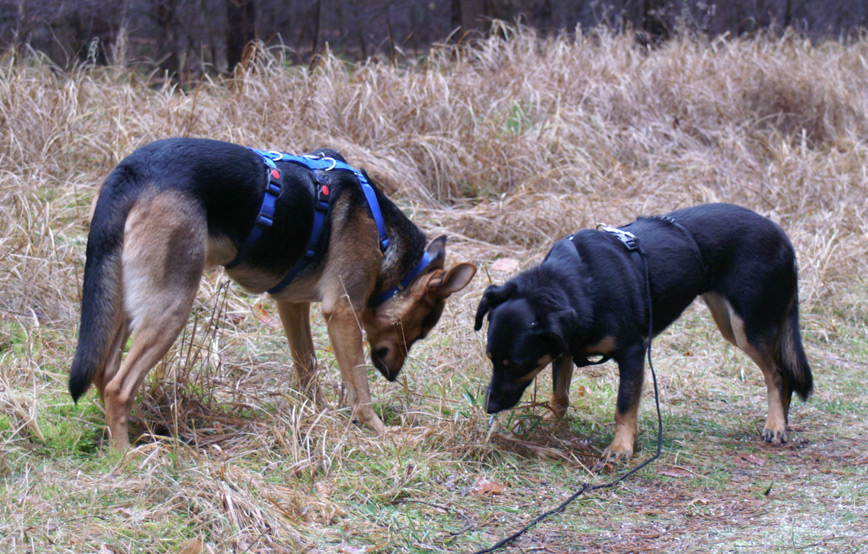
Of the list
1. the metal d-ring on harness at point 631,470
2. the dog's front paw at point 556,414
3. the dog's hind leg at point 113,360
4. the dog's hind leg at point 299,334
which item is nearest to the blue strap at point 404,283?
the dog's hind leg at point 299,334

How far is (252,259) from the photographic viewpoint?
3.95 m

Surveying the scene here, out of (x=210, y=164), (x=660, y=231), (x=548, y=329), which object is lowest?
(x=548, y=329)

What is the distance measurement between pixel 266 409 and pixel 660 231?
2.36 meters

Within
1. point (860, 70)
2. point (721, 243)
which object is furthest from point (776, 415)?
point (860, 70)

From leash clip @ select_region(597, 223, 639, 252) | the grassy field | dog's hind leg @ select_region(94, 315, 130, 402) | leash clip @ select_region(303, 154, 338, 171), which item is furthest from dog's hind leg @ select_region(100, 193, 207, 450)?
leash clip @ select_region(597, 223, 639, 252)

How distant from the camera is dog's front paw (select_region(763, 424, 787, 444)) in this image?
4301 millimetres

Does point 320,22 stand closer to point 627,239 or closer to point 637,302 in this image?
point 627,239

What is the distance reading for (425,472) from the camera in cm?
360

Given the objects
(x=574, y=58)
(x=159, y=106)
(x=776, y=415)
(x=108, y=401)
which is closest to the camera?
(x=108, y=401)

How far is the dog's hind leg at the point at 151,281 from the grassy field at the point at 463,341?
29cm

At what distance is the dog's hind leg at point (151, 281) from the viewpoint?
136 inches

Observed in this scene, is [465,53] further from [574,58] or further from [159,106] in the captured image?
[159,106]

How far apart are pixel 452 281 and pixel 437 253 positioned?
31cm

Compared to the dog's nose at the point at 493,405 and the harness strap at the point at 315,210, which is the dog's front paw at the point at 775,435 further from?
the harness strap at the point at 315,210
